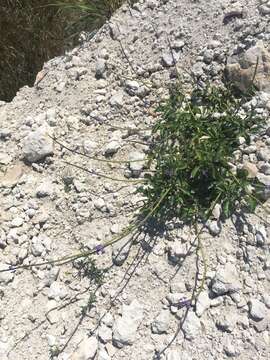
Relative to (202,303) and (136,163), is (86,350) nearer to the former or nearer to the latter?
(202,303)

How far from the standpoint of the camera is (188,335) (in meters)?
2.55

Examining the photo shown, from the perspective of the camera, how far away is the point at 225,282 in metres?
2.58

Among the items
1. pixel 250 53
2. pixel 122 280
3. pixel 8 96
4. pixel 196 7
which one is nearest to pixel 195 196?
pixel 122 280

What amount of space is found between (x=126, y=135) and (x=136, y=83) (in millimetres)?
418

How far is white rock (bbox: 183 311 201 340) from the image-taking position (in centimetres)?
255

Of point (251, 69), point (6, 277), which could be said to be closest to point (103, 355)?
point (6, 277)

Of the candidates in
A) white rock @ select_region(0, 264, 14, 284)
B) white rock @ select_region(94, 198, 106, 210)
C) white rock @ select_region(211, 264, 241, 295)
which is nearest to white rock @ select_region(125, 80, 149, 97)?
white rock @ select_region(94, 198, 106, 210)

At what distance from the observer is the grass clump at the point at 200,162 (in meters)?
2.68

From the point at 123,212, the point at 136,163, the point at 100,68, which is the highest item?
the point at 100,68

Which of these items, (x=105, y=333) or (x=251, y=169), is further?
(x=251, y=169)

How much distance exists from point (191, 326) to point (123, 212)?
81cm

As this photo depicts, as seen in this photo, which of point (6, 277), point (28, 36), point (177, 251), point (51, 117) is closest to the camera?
point (177, 251)

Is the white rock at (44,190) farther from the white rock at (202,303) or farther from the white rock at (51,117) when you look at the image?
the white rock at (202,303)

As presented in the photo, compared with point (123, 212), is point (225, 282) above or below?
below
